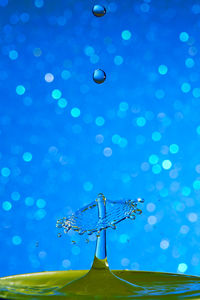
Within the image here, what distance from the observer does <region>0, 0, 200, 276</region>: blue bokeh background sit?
1361 mm

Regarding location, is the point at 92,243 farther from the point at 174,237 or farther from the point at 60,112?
the point at 60,112

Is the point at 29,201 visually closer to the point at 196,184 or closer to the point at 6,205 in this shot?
the point at 6,205

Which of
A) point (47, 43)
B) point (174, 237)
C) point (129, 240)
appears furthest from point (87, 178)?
point (47, 43)

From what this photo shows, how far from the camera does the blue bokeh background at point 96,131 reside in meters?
1.36

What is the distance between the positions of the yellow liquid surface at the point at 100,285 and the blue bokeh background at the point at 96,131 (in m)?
0.67

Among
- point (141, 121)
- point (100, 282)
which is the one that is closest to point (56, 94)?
point (141, 121)

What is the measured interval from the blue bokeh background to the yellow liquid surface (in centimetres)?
67

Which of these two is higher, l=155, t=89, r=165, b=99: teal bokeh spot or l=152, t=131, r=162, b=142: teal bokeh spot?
l=155, t=89, r=165, b=99: teal bokeh spot

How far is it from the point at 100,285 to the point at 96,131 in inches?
35.2

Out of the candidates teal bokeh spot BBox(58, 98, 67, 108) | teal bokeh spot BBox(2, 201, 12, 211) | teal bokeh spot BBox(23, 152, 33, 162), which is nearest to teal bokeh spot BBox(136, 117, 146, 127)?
teal bokeh spot BBox(58, 98, 67, 108)

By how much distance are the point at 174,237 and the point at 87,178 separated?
0.35 m

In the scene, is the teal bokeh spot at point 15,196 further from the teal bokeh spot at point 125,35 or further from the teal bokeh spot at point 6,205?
the teal bokeh spot at point 125,35

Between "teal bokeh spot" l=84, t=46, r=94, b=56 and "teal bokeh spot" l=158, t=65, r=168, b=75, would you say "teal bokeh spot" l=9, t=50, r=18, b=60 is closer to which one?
"teal bokeh spot" l=84, t=46, r=94, b=56

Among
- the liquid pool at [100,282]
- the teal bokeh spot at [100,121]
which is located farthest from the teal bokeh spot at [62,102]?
the liquid pool at [100,282]
